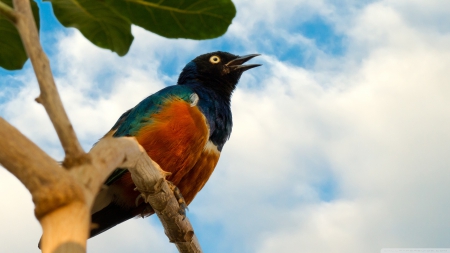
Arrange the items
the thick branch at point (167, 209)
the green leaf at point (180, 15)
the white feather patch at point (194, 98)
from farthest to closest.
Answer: the white feather patch at point (194, 98) → the thick branch at point (167, 209) → the green leaf at point (180, 15)

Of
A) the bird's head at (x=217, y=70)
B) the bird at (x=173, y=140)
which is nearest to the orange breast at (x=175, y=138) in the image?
the bird at (x=173, y=140)

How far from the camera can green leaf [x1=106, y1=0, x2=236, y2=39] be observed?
5.67ft

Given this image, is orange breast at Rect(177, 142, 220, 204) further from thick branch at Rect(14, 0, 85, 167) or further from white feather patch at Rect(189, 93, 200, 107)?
thick branch at Rect(14, 0, 85, 167)

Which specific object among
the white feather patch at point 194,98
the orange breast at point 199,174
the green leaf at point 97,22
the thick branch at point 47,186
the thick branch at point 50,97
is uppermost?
the white feather patch at point 194,98

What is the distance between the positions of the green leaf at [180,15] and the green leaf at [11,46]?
40cm

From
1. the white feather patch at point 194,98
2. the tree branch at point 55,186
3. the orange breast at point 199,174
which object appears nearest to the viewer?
the tree branch at point 55,186

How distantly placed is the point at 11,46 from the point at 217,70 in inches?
133

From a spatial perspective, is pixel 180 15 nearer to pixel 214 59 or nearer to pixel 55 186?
pixel 55 186

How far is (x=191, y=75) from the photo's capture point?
17.1 feet

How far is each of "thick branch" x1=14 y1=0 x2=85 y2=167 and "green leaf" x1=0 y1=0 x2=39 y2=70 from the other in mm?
856

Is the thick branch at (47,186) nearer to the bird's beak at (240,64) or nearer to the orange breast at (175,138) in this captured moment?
the orange breast at (175,138)

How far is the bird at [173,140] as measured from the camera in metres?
3.91

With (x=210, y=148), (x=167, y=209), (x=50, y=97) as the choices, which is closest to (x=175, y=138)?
(x=210, y=148)

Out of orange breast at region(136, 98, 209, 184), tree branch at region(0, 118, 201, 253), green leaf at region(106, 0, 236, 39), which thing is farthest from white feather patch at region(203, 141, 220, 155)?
tree branch at region(0, 118, 201, 253)
